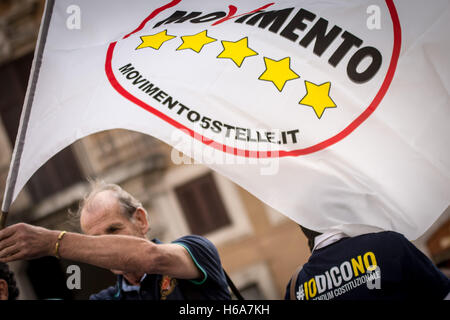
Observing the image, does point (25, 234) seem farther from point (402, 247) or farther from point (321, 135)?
point (402, 247)

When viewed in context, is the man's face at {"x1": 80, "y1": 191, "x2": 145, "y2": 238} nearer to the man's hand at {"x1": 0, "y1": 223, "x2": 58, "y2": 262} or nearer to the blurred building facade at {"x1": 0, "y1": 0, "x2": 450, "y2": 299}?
the man's hand at {"x1": 0, "y1": 223, "x2": 58, "y2": 262}

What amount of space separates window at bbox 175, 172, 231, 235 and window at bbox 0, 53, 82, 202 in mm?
2218

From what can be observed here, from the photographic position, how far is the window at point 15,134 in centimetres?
998

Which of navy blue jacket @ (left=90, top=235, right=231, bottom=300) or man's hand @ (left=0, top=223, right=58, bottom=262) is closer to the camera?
man's hand @ (left=0, top=223, right=58, bottom=262)

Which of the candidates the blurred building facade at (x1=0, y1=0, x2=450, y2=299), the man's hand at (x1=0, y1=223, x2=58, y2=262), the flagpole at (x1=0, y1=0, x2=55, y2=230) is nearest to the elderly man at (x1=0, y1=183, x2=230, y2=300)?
the man's hand at (x1=0, y1=223, x2=58, y2=262)

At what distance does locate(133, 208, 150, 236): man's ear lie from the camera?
2072 millimetres

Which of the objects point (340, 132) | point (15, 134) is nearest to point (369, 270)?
point (340, 132)

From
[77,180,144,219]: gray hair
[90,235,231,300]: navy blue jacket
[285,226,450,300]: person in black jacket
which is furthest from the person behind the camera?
[77,180,144,219]: gray hair

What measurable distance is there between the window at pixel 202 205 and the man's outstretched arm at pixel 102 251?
7648mm

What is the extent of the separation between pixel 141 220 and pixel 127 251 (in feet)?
1.53

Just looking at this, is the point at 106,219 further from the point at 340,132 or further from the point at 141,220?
the point at 340,132

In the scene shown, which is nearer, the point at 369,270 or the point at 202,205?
the point at 369,270

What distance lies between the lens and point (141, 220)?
6.89ft

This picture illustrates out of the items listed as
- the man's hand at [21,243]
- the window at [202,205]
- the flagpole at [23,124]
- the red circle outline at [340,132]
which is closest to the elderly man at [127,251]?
the man's hand at [21,243]
